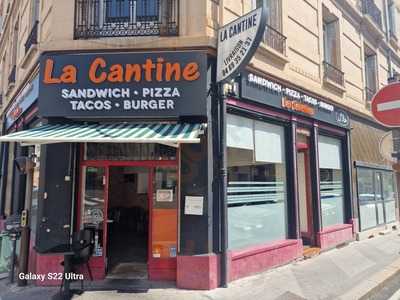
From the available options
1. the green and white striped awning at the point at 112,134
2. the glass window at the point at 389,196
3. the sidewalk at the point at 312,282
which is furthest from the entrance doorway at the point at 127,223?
the glass window at the point at 389,196

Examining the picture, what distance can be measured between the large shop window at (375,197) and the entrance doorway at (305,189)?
9.88 ft

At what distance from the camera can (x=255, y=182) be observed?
788 cm

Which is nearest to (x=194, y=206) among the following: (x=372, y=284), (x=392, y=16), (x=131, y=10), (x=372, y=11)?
(x=372, y=284)

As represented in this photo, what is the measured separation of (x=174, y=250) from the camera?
662cm

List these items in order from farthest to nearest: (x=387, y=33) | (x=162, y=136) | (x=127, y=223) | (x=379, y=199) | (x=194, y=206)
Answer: (x=387, y=33)
(x=379, y=199)
(x=127, y=223)
(x=194, y=206)
(x=162, y=136)

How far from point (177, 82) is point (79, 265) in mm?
3675

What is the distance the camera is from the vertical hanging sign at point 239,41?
5.70m

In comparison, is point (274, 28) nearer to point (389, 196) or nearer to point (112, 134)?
point (112, 134)

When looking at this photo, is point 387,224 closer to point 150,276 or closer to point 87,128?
point 150,276

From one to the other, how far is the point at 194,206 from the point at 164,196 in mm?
675

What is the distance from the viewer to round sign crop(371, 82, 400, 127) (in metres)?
4.93

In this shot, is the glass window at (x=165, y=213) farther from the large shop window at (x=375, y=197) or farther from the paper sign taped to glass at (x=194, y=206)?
the large shop window at (x=375, y=197)

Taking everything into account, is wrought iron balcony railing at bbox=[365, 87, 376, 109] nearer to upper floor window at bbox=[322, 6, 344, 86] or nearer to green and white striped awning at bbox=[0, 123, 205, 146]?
upper floor window at bbox=[322, 6, 344, 86]

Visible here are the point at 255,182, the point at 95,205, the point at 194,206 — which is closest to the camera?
the point at 194,206
